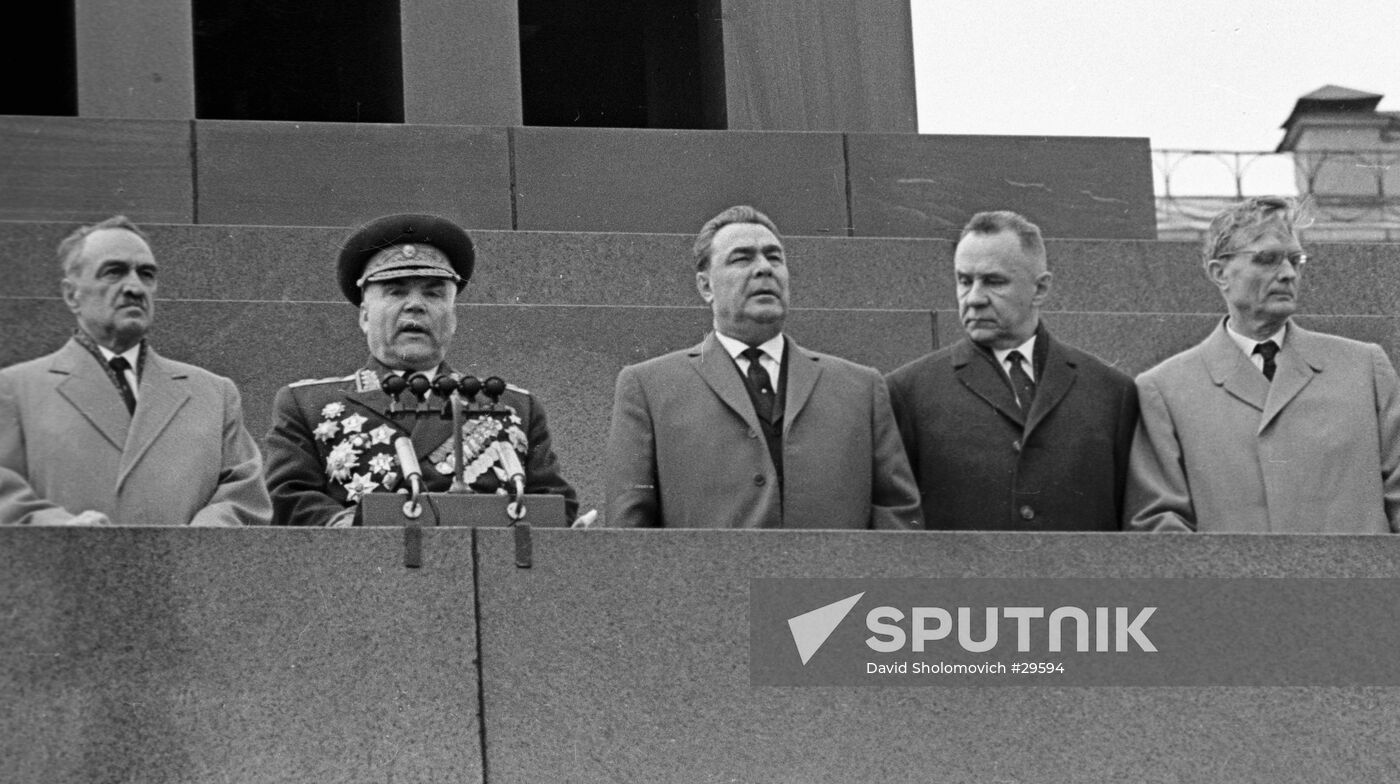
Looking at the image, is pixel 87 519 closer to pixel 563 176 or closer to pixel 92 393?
pixel 92 393

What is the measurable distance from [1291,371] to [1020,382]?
2.60 feet

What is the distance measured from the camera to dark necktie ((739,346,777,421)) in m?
7.99

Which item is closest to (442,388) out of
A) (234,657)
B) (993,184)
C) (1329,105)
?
(234,657)

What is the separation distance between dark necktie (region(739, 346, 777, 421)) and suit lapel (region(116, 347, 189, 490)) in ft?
5.17

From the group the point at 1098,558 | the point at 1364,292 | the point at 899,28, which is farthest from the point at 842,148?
the point at 1098,558

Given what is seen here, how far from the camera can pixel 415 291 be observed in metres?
8.01

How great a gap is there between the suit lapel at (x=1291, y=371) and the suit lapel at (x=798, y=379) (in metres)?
1.29

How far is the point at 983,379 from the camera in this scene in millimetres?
8195

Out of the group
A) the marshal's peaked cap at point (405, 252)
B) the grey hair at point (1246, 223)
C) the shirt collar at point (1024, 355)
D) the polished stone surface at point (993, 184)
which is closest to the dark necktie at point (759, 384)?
the shirt collar at point (1024, 355)

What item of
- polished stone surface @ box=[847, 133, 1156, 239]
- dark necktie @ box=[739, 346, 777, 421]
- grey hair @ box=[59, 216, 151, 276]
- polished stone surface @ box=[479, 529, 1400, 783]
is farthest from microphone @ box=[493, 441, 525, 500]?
polished stone surface @ box=[847, 133, 1156, 239]

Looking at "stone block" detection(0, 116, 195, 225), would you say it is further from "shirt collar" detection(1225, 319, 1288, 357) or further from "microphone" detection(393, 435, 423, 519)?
"shirt collar" detection(1225, 319, 1288, 357)

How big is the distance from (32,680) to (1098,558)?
282cm

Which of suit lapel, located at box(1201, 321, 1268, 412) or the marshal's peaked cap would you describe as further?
suit lapel, located at box(1201, 321, 1268, 412)

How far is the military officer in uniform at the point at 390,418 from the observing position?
767 centimetres
